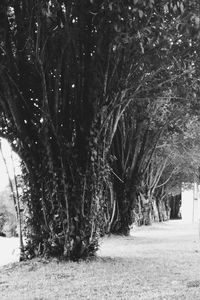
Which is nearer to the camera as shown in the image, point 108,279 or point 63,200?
point 108,279

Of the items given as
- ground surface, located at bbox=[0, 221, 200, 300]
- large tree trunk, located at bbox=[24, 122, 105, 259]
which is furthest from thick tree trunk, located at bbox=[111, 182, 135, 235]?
large tree trunk, located at bbox=[24, 122, 105, 259]

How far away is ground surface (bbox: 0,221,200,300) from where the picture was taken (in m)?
5.39

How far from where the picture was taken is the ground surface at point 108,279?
5.39m

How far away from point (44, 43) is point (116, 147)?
26.2 feet

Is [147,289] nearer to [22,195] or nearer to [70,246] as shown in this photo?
[70,246]

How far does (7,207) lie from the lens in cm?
1892

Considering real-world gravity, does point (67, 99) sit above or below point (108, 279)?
above

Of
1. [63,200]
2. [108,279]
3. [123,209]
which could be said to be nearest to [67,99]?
[63,200]

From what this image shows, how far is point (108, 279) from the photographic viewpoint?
6.48 m

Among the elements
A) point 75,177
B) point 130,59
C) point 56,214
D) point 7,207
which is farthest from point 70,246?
point 7,207

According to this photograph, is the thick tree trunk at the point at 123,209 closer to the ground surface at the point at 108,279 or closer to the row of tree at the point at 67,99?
the ground surface at the point at 108,279

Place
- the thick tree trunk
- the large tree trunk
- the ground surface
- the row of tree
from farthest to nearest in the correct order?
1. the thick tree trunk
2. the large tree trunk
3. the row of tree
4. the ground surface

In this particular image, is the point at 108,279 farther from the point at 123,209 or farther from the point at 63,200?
the point at 123,209

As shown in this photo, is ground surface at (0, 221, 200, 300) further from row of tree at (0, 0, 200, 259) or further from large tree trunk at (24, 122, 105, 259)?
row of tree at (0, 0, 200, 259)
